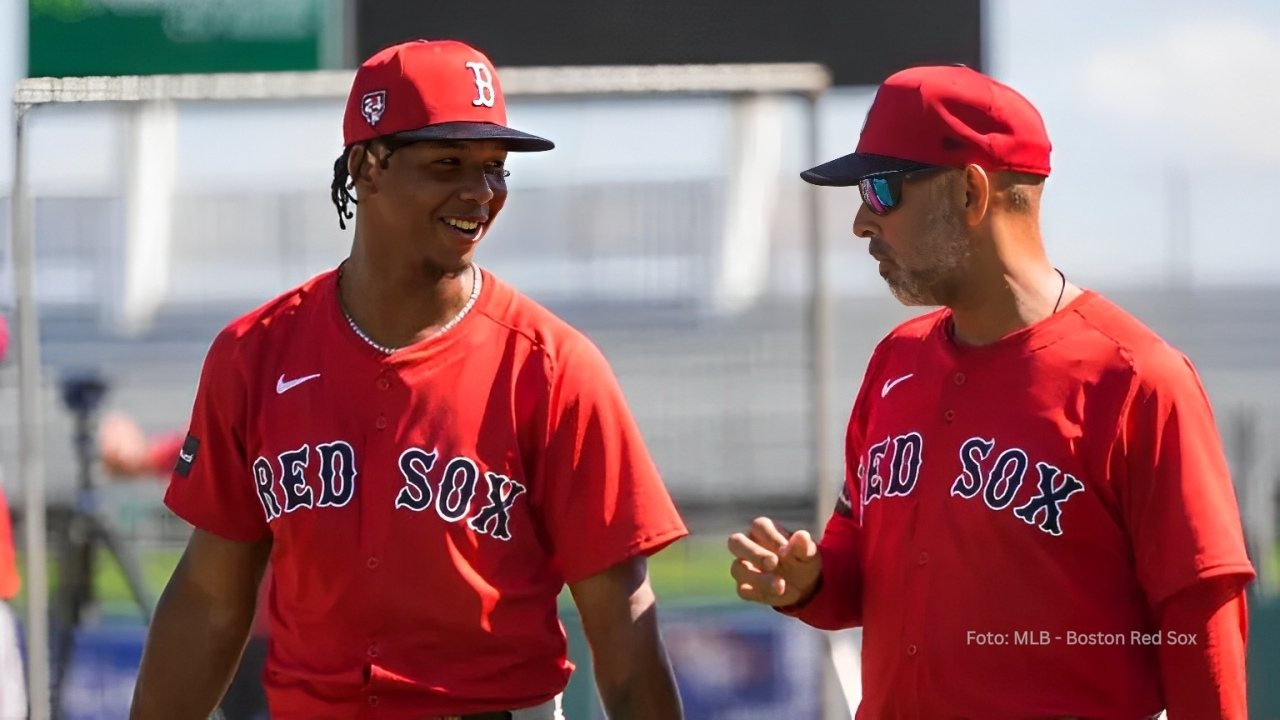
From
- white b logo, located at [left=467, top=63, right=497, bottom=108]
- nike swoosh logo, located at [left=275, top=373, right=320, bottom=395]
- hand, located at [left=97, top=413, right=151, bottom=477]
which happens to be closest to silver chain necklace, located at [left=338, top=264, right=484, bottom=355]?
nike swoosh logo, located at [left=275, top=373, right=320, bottom=395]

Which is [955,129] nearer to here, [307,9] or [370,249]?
[370,249]

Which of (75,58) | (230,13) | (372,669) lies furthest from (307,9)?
(372,669)

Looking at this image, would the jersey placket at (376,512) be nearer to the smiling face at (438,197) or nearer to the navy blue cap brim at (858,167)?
the smiling face at (438,197)

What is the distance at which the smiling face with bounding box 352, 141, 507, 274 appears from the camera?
121 inches

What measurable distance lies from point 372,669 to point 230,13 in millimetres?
2239

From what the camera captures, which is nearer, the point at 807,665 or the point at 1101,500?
the point at 1101,500

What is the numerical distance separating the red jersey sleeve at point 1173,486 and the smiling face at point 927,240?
1.25 ft

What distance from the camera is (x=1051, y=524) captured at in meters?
2.73

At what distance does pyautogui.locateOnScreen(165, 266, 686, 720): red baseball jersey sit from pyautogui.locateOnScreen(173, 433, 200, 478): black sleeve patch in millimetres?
35

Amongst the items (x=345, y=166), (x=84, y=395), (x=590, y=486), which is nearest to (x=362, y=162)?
(x=345, y=166)

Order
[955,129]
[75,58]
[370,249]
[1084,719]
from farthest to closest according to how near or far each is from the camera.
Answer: [75,58] → [370,249] → [955,129] → [1084,719]

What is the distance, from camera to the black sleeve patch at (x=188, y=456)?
10.5 ft

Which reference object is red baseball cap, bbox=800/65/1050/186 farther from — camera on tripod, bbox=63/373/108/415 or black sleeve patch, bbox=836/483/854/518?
camera on tripod, bbox=63/373/108/415

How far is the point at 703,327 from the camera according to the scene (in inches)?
307
